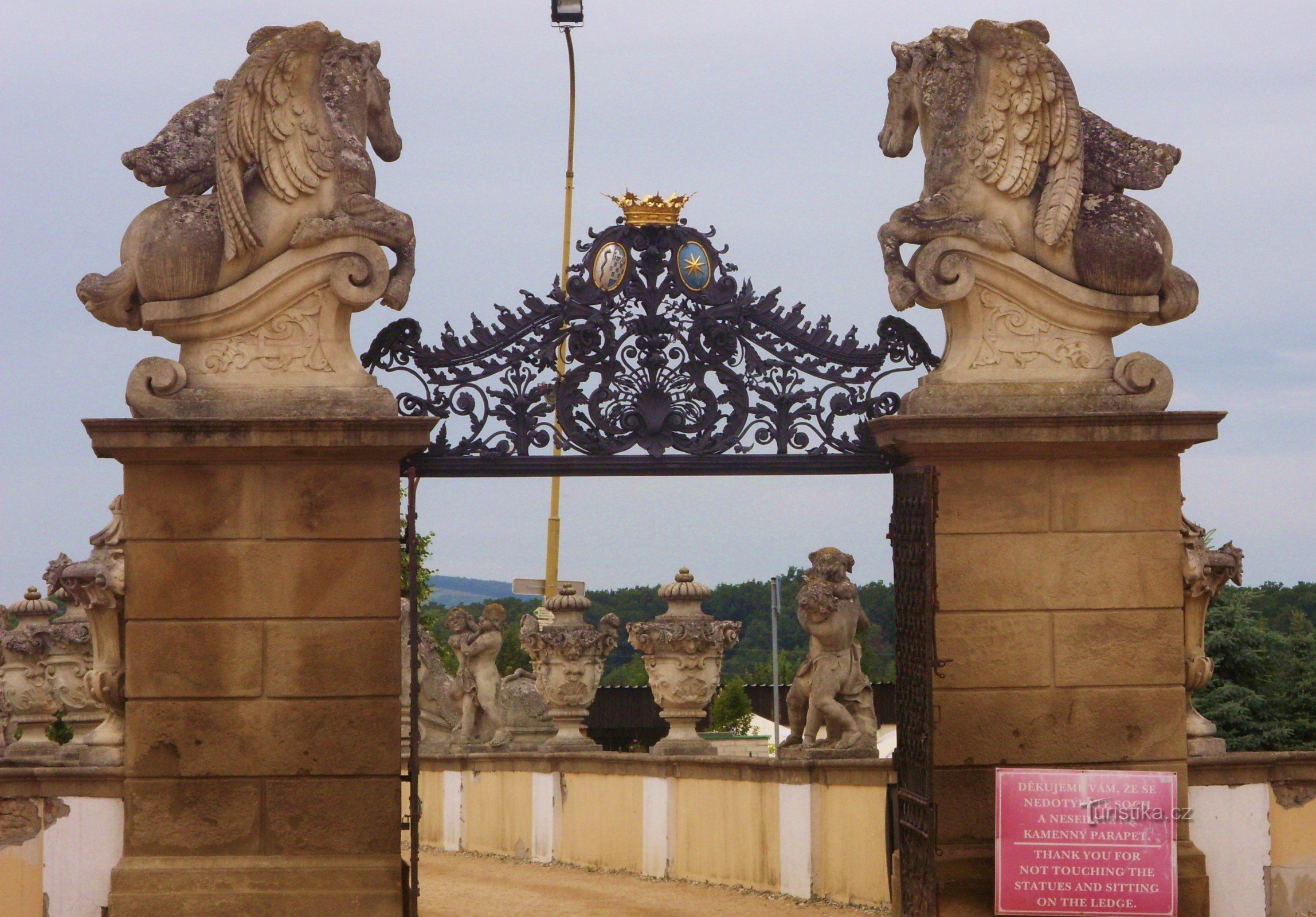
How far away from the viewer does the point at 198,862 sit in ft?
31.2

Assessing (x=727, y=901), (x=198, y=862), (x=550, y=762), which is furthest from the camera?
(x=550, y=762)

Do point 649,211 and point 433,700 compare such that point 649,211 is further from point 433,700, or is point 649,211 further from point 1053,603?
point 433,700

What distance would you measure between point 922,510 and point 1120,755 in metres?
1.48

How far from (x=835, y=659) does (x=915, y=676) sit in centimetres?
301

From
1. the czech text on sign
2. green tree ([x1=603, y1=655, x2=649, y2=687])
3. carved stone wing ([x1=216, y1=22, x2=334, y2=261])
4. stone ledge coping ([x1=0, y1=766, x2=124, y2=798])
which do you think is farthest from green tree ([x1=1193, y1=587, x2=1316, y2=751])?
A: green tree ([x1=603, y1=655, x2=649, y2=687])

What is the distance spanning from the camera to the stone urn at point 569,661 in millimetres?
15984

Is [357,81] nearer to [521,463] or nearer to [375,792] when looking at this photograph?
[521,463]

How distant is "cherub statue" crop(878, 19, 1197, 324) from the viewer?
9.95 metres

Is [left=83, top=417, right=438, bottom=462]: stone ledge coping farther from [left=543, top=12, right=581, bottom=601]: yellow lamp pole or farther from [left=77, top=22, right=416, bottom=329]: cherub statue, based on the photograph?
[left=543, top=12, right=581, bottom=601]: yellow lamp pole

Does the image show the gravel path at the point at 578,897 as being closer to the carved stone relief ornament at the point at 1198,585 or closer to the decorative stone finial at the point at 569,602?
the decorative stone finial at the point at 569,602

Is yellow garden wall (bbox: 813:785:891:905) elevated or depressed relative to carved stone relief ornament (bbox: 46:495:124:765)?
depressed

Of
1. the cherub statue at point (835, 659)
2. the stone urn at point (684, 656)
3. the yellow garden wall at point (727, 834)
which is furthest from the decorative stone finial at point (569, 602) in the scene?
the cherub statue at point (835, 659)

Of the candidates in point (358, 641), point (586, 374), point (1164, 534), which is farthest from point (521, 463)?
point (1164, 534)

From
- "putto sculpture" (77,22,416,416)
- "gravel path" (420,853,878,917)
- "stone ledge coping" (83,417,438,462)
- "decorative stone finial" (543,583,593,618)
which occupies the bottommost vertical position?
"gravel path" (420,853,878,917)
